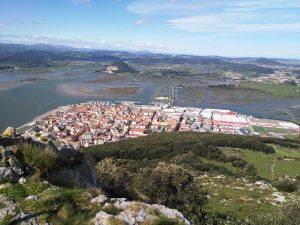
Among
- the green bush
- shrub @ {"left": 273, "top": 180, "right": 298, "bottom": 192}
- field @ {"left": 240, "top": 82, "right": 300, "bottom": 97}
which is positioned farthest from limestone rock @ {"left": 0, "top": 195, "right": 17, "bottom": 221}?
field @ {"left": 240, "top": 82, "right": 300, "bottom": 97}

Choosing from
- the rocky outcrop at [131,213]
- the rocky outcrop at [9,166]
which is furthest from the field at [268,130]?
the rocky outcrop at [9,166]

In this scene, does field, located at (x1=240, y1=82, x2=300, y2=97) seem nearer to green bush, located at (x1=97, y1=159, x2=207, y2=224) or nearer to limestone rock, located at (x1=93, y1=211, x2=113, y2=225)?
green bush, located at (x1=97, y1=159, x2=207, y2=224)

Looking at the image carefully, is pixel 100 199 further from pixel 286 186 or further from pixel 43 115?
pixel 43 115

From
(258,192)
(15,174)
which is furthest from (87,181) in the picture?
(258,192)

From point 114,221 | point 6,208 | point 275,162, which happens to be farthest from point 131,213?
point 275,162

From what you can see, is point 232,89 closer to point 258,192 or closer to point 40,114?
point 40,114
